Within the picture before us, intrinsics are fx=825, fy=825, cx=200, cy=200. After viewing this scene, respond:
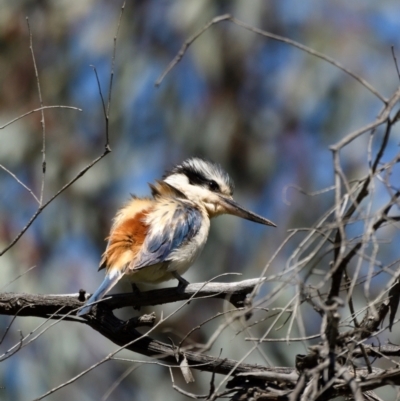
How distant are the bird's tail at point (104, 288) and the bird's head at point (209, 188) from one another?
0.65m

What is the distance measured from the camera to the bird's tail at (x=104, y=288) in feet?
7.04

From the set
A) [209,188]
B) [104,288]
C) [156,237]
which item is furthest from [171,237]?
[209,188]

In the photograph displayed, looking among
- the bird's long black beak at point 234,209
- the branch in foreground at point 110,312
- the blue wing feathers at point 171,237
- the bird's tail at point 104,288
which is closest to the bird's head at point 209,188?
the bird's long black beak at point 234,209

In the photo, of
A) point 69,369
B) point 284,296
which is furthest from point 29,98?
point 284,296

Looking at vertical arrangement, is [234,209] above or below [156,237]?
above

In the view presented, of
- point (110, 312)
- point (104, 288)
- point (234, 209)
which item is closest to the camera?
point (110, 312)

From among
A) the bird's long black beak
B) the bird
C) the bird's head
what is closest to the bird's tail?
the bird

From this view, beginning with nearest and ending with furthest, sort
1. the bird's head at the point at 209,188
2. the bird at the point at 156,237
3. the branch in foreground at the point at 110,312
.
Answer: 1. the branch in foreground at the point at 110,312
2. the bird at the point at 156,237
3. the bird's head at the point at 209,188

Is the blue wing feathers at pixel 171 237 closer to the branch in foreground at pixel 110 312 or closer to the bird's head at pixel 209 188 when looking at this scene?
the bird's head at pixel 209 188

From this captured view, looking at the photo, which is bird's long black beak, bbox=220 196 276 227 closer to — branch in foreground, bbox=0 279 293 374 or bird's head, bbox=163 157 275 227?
bird's head, bbox=163 157 275 227

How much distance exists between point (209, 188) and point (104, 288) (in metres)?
0.94

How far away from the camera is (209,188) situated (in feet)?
10.6

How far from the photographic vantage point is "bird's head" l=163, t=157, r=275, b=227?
3.20m

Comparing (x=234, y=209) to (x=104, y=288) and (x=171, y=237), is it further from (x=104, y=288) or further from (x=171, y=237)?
(x=104, y=288)
